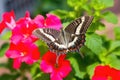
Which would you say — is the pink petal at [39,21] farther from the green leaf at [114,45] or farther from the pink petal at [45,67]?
the green leaf at [114,45]

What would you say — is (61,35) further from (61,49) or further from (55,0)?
(55,0)

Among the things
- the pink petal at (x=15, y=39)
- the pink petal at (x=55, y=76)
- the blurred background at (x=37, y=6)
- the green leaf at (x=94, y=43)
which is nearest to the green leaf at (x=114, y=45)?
the green leaf at (x=94, y=43)

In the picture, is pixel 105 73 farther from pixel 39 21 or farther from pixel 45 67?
pixel 39 21

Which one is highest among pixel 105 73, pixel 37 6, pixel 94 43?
pixel 94 43

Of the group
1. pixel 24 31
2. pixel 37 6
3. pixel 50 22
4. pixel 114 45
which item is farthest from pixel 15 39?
pixel 37 6

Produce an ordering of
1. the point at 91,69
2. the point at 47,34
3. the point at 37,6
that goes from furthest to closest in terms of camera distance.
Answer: the point at 37,6, the point at 91,69, the point at 47,34
